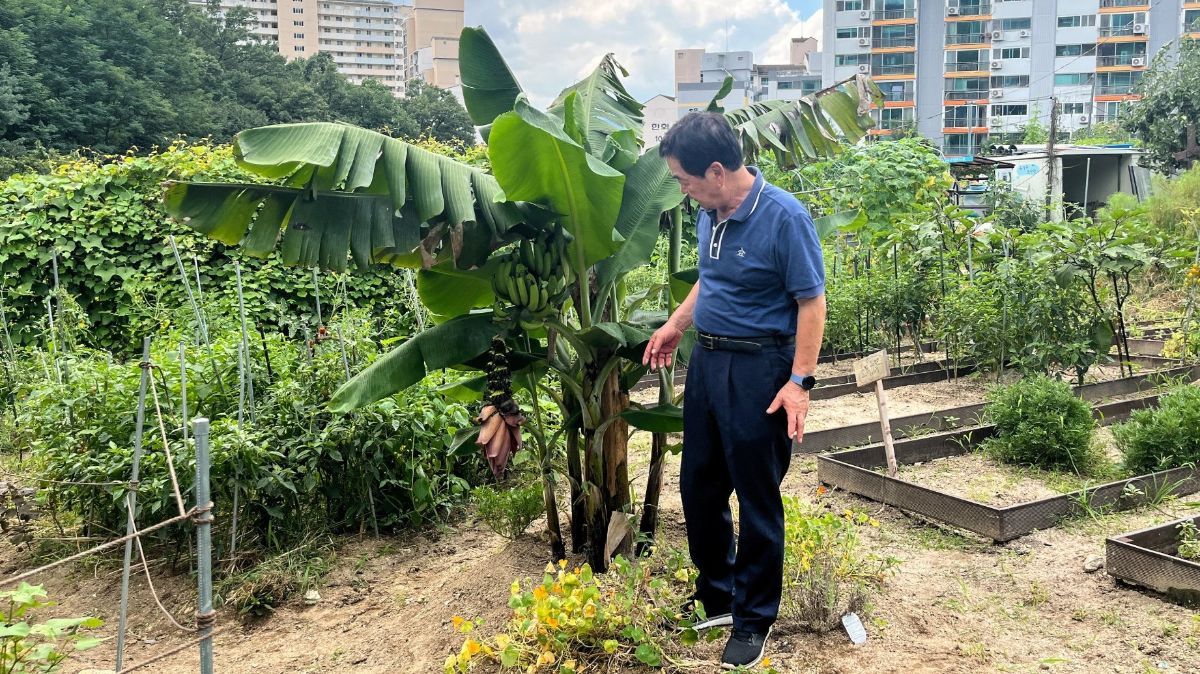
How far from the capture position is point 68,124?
26.6m

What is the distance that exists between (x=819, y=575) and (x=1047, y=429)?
2710mm

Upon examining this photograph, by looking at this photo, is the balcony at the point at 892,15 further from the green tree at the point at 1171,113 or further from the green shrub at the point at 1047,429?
the green shrub at the point at 1047,429

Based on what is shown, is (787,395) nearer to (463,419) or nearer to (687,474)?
(687,474)

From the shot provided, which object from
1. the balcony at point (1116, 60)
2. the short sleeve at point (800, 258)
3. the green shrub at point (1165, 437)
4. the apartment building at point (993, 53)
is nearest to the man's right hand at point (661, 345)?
the short sleeve at point (800, 258)

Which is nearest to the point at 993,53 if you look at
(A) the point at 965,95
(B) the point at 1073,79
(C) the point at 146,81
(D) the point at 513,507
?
(A) the point at 965,95

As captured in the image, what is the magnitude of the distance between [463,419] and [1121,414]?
4.93 meters

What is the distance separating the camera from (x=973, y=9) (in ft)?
183

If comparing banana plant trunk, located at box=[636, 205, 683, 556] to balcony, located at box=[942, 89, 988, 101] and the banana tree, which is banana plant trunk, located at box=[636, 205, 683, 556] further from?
balcony, located at box=[942, 89, 988, 101]

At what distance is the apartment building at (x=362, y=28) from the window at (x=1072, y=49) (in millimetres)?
75975

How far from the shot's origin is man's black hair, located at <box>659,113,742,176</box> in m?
2.75

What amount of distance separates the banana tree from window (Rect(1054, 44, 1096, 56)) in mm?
63615

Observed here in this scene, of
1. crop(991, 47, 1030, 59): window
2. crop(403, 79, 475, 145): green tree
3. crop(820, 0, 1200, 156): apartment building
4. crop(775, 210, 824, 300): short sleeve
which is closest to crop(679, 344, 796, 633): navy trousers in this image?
crop(775, 210, 824, 300): short sleeve

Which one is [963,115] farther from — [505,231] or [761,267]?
[761,267]

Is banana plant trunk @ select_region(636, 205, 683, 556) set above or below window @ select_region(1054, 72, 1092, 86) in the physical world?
below
